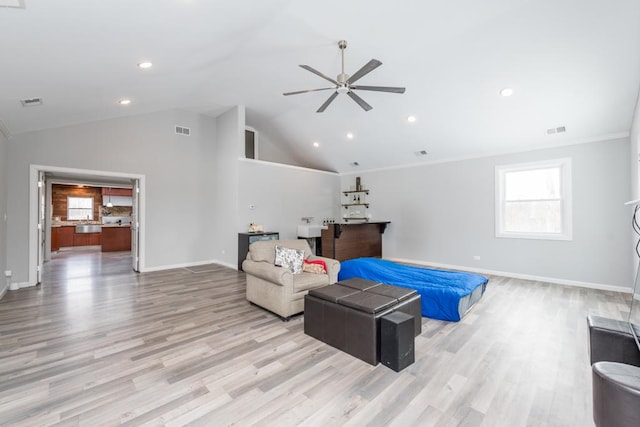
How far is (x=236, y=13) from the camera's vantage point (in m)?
3.15

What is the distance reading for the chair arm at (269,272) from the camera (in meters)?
3.51

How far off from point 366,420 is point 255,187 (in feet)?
19.6

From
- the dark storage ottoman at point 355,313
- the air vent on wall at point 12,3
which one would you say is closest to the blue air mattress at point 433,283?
the dark storage ottoman at point 355,313

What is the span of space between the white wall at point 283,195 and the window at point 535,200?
462 cm

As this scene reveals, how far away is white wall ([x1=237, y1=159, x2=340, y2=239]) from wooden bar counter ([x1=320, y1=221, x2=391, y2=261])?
4.17ft

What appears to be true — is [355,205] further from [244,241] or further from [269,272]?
[269,272]

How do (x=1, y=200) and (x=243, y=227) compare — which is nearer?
(x=1, y=200)

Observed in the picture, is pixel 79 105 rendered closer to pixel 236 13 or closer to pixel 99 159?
pixel 99 159

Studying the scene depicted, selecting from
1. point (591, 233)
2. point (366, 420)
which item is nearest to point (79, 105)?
point (366, 420)

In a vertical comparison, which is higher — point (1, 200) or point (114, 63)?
point (114, 63)

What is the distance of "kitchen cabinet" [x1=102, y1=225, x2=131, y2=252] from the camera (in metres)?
10.1

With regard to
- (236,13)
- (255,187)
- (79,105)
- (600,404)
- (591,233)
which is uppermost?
(236,13)

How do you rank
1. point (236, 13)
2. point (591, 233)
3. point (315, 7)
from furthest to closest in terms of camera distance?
point (591, 233) → point (315, 7) → point (236, 13)

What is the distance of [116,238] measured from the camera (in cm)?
1027
